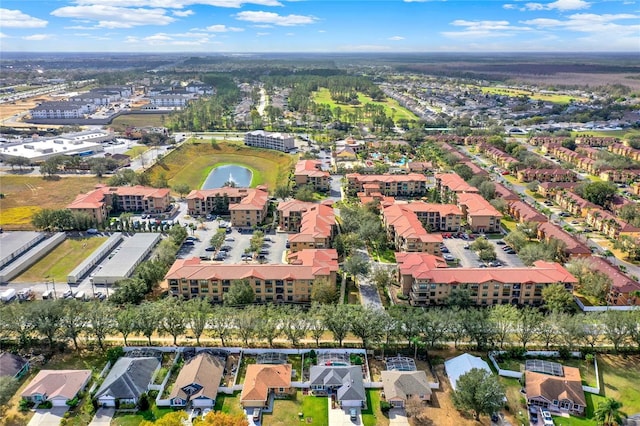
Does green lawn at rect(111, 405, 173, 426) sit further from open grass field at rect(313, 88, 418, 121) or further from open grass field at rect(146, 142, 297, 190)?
open grass field at rect(313, 88, 418, 121)

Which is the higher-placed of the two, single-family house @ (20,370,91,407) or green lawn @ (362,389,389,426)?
single-family house @ (20,370,91,407)

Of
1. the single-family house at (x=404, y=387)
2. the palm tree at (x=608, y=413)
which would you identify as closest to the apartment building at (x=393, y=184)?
the single-family house at (x=404, y=387)

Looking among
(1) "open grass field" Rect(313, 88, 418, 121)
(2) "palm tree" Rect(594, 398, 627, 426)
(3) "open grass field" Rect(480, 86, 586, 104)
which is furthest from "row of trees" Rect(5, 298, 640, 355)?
(3) "open grass field" Rect(480, 86, 586, 104)

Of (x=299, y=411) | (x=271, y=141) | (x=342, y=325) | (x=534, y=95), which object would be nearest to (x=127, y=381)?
(x=299, y=411)

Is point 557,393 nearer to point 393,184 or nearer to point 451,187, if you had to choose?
point 451,187

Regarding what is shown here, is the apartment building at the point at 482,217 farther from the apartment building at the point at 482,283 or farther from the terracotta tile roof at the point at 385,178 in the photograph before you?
the apartment building at the point at 482,283

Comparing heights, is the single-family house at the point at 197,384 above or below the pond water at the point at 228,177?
below
